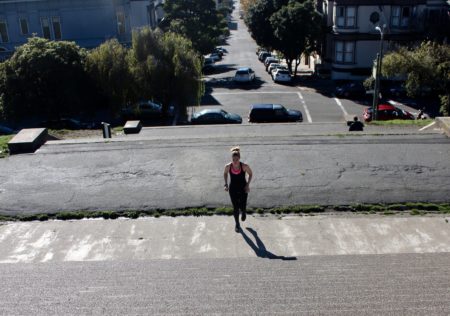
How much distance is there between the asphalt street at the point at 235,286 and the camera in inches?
223

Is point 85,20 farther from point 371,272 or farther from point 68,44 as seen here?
point 371,272

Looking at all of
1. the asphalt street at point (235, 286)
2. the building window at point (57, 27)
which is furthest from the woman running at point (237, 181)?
the building window at point (57, 27)

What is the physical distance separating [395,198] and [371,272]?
11.0 ft

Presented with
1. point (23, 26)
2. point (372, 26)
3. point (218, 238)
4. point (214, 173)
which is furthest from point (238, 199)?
point (23, 26)

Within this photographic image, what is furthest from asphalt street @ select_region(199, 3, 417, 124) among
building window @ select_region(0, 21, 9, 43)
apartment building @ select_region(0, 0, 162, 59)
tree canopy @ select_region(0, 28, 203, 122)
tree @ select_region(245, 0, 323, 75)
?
building window @ select_region(0, 21, 9, 43)

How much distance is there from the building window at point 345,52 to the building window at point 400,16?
140 inches

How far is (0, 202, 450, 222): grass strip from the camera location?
9094 mm

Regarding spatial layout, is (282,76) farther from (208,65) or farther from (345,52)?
(208,65)

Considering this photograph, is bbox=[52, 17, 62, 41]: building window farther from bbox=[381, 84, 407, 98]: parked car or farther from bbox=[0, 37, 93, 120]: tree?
bbox=[381, 84, 407, 98]: parked car

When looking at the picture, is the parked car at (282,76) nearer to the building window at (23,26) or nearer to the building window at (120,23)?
the building window at (120,23)

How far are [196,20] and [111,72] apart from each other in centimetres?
2251

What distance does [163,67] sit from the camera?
23.6 meters

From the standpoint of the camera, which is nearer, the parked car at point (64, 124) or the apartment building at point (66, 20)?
the parked car at point (64, 124)

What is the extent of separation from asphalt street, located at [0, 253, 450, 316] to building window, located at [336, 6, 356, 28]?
111 feet
